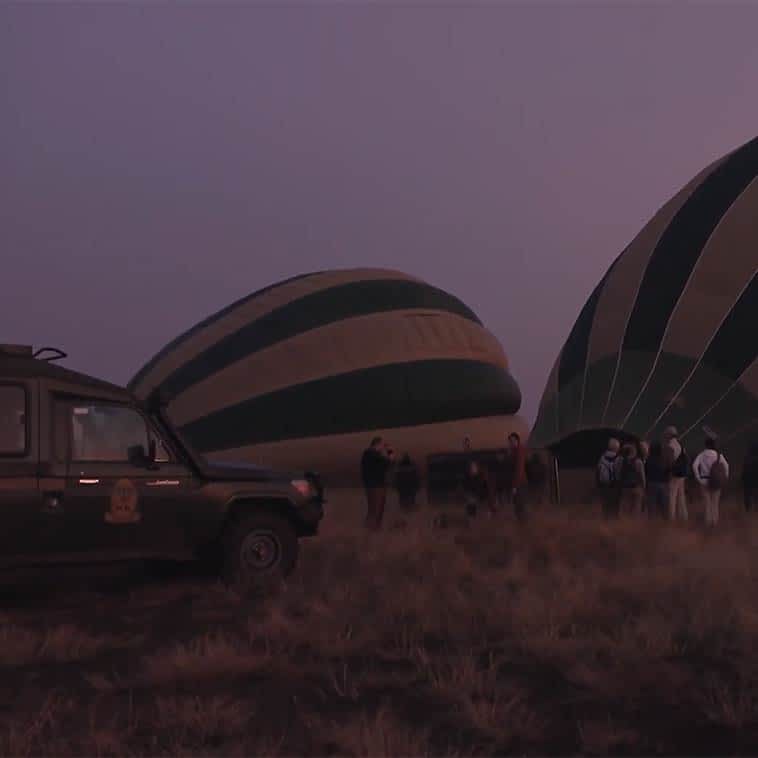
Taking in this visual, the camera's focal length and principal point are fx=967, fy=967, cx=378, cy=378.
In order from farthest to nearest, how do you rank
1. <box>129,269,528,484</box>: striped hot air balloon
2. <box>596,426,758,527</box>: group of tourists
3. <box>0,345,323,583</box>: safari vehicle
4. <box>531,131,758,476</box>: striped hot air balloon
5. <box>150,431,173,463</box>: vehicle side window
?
<box>129,269,528,484</box>: striped hot air balloon
<box>531,131,758,476</box>: striped hot air balloon
<box>596,426,758,527</box>: group of tourists
<box>150,431,173,463</box>: vehicle side window
<box>0,345,323,583</box>: safari vehicle

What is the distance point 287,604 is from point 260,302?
26.0m

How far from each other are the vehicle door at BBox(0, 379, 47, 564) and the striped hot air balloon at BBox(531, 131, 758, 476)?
14.6m

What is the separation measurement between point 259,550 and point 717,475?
8157 millimetres

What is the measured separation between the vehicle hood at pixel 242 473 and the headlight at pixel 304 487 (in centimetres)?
7

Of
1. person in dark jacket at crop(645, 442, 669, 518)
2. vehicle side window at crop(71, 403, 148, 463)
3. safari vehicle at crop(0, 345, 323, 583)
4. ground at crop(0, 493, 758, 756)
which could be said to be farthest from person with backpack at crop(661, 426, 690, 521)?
vehicle side window at crop(71, 403, 148, 463)

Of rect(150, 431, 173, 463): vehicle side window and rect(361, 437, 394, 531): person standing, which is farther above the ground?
rect(150, 431, 173, 463): vehicle side window

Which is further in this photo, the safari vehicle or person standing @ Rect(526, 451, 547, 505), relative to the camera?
person standing @ Rect(526, 451, 547, 505)

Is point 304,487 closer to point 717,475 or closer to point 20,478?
point 20,478

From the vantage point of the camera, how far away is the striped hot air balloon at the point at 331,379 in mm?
30578

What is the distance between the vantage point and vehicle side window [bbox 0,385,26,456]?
8516 millimetres

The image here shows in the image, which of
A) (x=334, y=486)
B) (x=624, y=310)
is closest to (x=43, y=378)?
(x=624, y=310)

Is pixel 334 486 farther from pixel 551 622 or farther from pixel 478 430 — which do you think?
pixel 551 622

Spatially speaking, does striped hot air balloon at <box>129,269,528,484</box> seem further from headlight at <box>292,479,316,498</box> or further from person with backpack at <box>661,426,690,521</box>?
headlight at <box>292,479,316,498</box>

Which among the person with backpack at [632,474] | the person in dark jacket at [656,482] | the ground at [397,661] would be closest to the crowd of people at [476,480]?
the person with backpack at [632,474]
